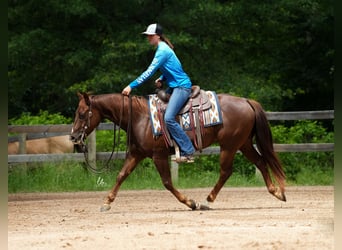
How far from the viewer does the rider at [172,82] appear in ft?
33.4

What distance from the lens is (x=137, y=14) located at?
66.0 feet

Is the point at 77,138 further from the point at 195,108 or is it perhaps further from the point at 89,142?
the point at 89,142

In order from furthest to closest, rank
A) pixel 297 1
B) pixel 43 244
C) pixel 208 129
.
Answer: pixel 297 1
pixel 208 129
pixel 43 244

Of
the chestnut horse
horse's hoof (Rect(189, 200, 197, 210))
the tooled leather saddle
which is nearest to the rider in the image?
the tooled leather saddle

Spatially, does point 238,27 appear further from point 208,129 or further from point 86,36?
point 208,129

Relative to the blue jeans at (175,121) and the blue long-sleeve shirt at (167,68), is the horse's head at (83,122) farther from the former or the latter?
the blue jeans at (175,121)

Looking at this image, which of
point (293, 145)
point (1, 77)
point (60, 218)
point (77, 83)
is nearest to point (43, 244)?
point (60, 218)

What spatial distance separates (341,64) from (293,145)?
45.5 feet

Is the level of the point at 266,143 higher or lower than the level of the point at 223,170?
higher

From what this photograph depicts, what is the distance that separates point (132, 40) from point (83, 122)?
875cm

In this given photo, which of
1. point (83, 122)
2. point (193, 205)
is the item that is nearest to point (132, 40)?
point (83, 122)

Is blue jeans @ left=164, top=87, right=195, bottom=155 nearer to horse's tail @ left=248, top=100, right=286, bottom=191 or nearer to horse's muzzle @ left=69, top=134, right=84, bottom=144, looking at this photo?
horse's tail @ left=248, top=100, right=286, bottom=191

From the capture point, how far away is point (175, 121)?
1034 cm

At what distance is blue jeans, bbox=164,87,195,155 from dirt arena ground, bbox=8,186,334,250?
2.87 feet
